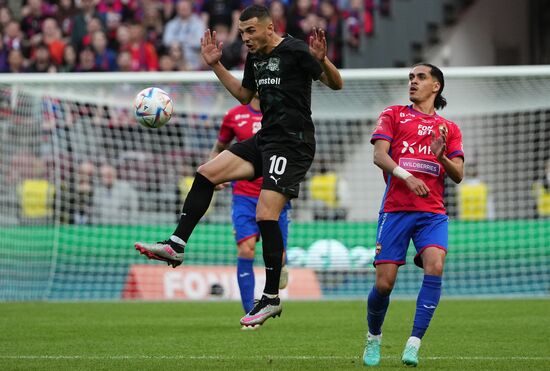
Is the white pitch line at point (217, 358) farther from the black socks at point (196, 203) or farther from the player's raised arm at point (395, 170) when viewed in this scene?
the player's raised arm at point (395, 170)

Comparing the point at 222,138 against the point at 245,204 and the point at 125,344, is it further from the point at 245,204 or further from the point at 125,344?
the point at 125,344

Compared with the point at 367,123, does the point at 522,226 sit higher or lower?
lower

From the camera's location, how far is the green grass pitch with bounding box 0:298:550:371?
7.93 metres

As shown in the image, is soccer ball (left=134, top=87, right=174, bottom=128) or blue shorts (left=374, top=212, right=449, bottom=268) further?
soccer ball (left=134, top=87, right=174, bottom=128)

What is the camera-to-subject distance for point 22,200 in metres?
16.6

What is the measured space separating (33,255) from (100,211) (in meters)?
1.28

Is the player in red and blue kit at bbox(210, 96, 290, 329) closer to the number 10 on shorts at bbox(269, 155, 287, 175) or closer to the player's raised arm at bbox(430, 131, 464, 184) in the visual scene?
the number 10 on shorts at bbox(269, 155, 287, 175)

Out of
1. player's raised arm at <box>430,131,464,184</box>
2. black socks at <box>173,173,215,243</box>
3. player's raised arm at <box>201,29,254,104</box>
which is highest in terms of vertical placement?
player's raised arm at <box>201,29,254,104</box>

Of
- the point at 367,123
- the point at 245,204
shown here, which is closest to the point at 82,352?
the point at 245,204

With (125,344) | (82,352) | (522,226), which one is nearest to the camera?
(82,352)

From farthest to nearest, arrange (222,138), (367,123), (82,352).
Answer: (367,123) → (222,138) → (82,352)

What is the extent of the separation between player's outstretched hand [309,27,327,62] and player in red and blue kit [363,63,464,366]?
744 millimetres

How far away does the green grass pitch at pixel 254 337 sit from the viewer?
793 cm

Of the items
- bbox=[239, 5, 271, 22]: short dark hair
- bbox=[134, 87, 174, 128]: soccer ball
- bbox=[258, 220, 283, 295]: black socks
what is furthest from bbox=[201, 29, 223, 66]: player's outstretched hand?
bbox=[258, 220, 283, 295]: black socks
